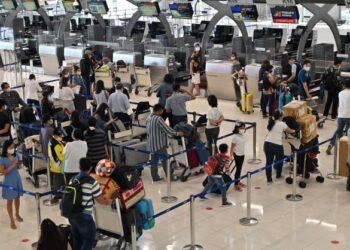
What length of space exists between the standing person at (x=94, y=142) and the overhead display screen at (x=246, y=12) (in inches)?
372

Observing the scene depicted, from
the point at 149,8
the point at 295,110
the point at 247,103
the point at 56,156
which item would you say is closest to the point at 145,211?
the point at 56,156

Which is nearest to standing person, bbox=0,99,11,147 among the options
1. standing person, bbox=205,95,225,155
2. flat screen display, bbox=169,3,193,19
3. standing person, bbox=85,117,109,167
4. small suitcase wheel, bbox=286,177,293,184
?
standing person, bbox=85,117,109,167

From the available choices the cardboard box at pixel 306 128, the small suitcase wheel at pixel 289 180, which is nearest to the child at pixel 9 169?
the small suitcase wheel at pixel 289 180

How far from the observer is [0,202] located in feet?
36.5

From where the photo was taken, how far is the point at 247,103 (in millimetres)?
16734

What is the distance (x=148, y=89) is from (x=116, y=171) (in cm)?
1145

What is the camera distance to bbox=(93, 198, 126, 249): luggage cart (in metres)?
8.22

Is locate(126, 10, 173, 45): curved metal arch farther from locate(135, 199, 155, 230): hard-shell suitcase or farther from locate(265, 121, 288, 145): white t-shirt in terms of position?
locate(135, 199, 155, 230): hard-shell suitcase

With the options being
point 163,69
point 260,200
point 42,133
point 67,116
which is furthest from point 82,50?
point 260,200

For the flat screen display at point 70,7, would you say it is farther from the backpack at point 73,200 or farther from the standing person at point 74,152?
the backpack at point 73,200

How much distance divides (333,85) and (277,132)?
4.88m

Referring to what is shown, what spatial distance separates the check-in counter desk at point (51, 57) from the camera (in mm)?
22873

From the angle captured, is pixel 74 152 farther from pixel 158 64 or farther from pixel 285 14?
pixel 285 14

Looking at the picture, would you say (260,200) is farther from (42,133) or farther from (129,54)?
(129,54)
